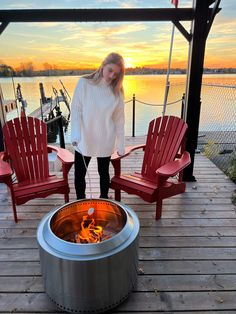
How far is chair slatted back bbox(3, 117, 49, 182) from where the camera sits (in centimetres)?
255

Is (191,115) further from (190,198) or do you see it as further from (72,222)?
(72,222)

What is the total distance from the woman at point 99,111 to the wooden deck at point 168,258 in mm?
762

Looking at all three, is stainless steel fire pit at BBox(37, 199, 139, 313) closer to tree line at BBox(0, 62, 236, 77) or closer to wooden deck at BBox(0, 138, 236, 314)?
wooden deck at BBox(0, 138, 236, 314)

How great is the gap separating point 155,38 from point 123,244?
3.05 m

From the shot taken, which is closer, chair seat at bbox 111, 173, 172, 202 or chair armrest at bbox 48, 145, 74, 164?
chair seat at bbox 111, 173, 172, 202

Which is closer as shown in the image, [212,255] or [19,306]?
[19,306]

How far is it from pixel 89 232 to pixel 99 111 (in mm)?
1018

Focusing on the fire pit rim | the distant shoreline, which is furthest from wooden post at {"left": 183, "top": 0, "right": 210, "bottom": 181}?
the fire pit rim

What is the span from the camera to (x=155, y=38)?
3484 millimetres

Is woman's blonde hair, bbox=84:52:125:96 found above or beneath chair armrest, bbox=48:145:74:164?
above

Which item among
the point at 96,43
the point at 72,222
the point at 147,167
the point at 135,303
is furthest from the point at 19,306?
the point at 96,43

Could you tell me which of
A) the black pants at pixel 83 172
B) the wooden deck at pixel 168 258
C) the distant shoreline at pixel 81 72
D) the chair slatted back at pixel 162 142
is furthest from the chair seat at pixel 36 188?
the distant shoreline at pixel 81 72

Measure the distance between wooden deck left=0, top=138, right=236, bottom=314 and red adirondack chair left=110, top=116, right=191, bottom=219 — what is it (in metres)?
0.23

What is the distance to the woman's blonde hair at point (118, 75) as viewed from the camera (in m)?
1.99
